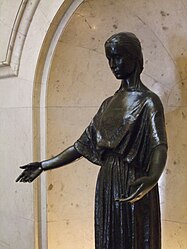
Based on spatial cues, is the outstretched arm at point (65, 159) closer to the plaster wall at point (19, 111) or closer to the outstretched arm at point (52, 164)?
the outstretched arm at point (52, 164)

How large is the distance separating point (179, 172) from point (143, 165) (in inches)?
20.3

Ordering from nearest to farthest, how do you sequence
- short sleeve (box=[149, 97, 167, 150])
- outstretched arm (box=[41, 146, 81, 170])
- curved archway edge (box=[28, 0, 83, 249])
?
short sleeve (box=[149, 97, 167, 150]) → outstretched arm (box=[41, 146, 81, 170]) → curved archway edge (box=[28, 0, 83, 249])

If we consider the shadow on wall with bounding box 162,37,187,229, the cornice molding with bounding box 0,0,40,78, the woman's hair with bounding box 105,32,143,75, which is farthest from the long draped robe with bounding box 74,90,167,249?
the cornice molding with bounding box 0,0,40,78

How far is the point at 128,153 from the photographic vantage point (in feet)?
4.13

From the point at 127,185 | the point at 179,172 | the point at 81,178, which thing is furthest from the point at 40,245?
the point at 127,185

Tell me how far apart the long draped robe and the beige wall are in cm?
50

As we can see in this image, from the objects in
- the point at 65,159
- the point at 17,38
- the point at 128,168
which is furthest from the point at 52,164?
the point at 17,38

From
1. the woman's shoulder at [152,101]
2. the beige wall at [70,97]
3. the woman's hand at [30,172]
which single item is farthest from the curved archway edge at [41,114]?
the woman's shoulder at [152,101]

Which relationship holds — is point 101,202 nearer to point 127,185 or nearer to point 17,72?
point 127,185

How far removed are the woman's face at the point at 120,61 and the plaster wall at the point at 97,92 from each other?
1.62 feet

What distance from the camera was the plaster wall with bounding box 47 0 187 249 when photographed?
1730 millimetres

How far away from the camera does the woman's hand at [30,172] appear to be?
145 cm

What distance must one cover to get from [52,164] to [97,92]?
584 millimetres

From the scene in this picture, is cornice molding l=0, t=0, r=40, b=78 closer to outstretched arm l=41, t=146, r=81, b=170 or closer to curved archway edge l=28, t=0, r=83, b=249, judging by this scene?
curved archway edge l=28, t=0, r=83, b=249
